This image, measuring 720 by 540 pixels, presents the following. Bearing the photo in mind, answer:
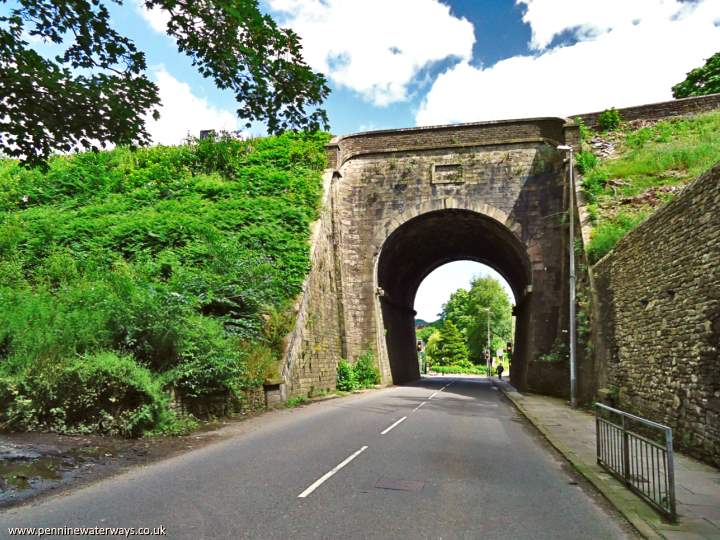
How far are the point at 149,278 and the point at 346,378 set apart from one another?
10108mm

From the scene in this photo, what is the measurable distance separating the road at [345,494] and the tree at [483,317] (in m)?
73.3

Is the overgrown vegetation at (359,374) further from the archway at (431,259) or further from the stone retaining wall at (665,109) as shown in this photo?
the stone retaining wall at (665,109)

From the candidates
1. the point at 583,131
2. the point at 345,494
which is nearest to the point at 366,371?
the point at 583,131

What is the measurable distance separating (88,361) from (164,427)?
74.7 inches

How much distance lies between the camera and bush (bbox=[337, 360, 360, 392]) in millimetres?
21438

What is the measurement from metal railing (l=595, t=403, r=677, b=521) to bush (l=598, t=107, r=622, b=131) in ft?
64.5

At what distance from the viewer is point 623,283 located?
488 inches

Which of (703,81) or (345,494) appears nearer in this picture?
(345,494)

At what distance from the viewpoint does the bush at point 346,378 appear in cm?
2144

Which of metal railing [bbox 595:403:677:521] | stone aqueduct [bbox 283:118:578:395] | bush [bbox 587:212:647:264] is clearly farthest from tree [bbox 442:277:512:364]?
metal railing [bbox 595:403:677:521]

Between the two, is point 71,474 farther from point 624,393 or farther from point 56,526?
point 624,393

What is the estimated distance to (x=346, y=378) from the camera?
2177cm

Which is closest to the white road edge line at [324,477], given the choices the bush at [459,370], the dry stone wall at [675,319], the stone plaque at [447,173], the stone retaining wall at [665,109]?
the dry stone wall at [675,319]

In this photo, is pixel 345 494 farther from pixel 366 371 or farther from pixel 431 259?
pixel 431 259
